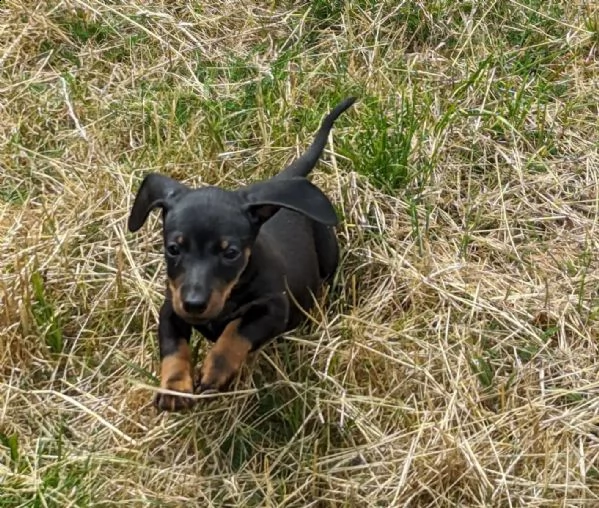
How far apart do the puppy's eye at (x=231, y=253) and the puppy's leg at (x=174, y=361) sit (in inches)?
12.0

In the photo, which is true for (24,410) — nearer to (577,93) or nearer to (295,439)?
(295,439)

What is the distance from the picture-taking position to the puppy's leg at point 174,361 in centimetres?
326

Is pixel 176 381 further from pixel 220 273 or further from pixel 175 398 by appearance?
pixel 220 273

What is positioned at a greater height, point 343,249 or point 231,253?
point 231,253

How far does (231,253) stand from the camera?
331cm

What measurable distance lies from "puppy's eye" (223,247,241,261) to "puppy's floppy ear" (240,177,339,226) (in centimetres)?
16

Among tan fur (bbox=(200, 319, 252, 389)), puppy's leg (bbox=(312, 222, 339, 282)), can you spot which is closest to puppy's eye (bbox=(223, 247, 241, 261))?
tan fur (bbox=(200, 319, 252, 389))

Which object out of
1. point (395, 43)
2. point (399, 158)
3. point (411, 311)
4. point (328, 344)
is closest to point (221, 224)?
point (328, 344)

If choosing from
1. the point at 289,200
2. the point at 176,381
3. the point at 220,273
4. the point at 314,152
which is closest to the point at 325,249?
the point at 314,152

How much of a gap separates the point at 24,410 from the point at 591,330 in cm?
199

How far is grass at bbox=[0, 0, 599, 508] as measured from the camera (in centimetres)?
343

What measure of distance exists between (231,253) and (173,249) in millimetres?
Answer: 177

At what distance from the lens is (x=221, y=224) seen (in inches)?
130

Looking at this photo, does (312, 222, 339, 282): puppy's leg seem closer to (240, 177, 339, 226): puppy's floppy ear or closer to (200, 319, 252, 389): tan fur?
(240, 177, 339, 226): puppy's floppy ear
